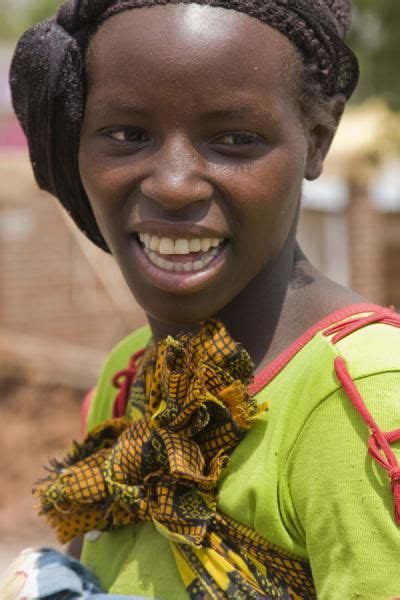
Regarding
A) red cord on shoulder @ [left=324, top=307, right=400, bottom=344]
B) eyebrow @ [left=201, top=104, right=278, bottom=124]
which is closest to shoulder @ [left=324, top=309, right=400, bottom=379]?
red cord on shoulder @ [left=324, top=307, right=400, bottom=344]

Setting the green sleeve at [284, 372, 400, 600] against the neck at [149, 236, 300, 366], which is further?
the neck at [149, 236, 300, 366]

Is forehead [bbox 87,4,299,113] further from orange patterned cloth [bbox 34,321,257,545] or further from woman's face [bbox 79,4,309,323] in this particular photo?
orange patterned cloth [bbox 34,321,257,545]

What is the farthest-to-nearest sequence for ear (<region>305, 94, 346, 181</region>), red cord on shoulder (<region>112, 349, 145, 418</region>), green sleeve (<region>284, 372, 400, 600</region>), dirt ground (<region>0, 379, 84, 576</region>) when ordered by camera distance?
dirt ground (<region>0, 379, 84, 576</region>)
red cord on shoulder (<region>112, 349, 145, 418</region>)
ear (<region>305, 94, 346, 181</region>)
green sleeve (<region>284, 372, 400, 600</region>)

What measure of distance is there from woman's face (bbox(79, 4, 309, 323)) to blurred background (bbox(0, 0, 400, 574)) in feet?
14.8

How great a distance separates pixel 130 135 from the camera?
1.69m

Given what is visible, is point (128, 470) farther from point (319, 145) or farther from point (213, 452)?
point (319, 145)

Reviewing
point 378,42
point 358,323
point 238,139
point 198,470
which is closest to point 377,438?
point 358,323

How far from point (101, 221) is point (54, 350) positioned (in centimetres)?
724

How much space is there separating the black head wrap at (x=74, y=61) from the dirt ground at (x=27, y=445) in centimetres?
373

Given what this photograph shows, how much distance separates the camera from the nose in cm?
160

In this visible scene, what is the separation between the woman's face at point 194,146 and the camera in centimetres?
160

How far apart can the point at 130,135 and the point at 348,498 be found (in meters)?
0.74

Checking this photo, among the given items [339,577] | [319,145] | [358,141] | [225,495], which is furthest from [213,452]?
[358,141]

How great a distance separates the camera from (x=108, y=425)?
202 centimetres
